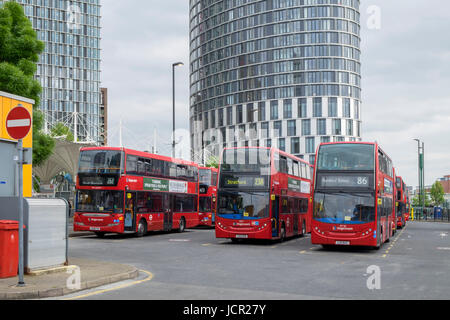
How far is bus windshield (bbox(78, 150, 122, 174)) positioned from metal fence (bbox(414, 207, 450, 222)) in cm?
5184

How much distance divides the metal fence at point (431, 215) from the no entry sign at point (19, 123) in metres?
63.2

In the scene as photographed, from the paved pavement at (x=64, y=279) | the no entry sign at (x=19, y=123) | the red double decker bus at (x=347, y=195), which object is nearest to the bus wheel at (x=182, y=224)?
the red double decker bus at (x=347, y=195)

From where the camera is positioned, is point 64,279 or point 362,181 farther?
point 362,181

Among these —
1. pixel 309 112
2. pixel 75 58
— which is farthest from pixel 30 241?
pixel 75 58

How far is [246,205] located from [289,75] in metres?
83.8

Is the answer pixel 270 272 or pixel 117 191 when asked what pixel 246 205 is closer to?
pixel 117 191

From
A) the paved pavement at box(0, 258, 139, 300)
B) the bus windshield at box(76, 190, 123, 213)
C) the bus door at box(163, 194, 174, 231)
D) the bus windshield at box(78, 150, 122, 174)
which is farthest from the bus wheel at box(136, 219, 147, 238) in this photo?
the paved pavement at box(0, 258, 139, 300)

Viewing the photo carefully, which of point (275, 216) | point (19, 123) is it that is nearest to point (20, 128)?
point (19, 123)

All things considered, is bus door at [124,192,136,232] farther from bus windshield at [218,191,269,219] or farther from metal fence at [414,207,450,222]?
metal fence at [414,207,450,222]

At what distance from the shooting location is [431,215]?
243ft

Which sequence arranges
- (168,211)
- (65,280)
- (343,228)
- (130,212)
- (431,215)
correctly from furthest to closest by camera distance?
(431,215)
(168,211)
(130,212)
(343,228)
(65,280)

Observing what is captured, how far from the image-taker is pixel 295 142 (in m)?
103
